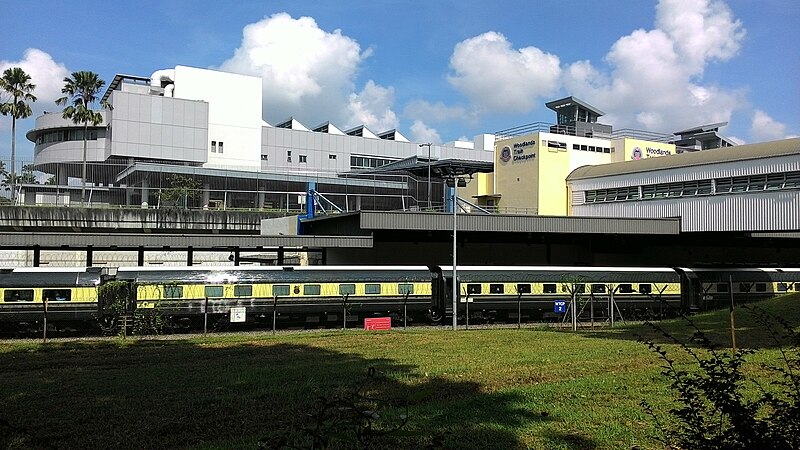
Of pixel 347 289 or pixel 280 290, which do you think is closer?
pixel 280 290

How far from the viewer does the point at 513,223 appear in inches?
1497

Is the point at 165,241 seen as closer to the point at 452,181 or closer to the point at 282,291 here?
the point at 282,291

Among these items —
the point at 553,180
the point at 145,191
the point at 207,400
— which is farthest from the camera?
the point at 145,191

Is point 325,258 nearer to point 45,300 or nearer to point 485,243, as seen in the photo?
point 485,243

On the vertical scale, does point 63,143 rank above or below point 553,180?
above

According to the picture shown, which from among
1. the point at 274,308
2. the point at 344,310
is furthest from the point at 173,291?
the point at 344,310

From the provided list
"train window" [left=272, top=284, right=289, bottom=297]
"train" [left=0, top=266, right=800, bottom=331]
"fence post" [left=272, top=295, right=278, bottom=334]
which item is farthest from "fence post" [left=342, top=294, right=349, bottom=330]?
"fence post" [left=272, top=295, right=278, bottom=334]

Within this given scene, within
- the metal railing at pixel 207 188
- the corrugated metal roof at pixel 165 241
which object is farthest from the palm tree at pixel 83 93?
the corrugated metal roof at pixel 165 241

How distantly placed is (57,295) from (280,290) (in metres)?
9.20

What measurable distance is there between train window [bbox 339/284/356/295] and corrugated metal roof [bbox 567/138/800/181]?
24.0 metres

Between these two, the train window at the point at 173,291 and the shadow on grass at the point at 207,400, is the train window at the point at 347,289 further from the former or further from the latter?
the shadow on grass at the point at 207,400

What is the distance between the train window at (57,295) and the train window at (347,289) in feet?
38.0

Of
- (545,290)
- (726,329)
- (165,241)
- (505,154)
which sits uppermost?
(505,154)

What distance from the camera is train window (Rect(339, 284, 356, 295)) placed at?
3197 cm
